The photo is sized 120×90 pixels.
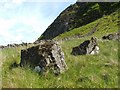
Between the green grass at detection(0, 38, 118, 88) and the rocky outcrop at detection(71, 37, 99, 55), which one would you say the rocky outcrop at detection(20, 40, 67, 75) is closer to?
the green grass at detection(0, 38, 118, 88)

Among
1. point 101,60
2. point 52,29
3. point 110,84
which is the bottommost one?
point 110,84

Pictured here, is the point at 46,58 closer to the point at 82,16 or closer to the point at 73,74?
the point at 73,74

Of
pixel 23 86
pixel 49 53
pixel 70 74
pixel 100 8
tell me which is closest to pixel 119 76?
pixel 70 74

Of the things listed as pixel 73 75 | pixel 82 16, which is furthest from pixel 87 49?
pixel 82 16

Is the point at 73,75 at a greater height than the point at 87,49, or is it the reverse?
the point at 87,49

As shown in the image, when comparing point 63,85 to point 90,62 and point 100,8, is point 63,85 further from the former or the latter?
point 100,8

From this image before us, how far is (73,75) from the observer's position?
18031 mm

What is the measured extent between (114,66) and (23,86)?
6066 millimetres

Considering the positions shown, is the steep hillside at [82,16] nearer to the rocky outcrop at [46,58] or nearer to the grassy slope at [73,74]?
the grassy slope at [73,74]

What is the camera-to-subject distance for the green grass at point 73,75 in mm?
16375

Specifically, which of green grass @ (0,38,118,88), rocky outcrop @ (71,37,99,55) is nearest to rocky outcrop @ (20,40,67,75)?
green grass @ (0,38,118,88)

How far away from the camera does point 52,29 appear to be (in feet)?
655

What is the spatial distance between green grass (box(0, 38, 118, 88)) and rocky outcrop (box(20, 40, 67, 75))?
40cm

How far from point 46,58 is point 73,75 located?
1.63 m
